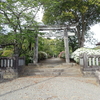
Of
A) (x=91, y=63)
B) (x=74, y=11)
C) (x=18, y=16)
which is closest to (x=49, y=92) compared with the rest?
(x=91, y=63)

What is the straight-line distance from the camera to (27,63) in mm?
9305

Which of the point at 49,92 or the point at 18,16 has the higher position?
the point at 18,16

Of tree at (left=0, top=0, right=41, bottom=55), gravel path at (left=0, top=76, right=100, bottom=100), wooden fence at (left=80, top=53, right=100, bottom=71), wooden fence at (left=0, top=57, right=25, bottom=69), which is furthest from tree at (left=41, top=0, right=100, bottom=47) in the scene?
gravel path at (left=0, top=76, right=100, bottom=100)

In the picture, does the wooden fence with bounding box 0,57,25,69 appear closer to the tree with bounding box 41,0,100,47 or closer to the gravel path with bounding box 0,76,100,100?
the gravel path with bounding box 0,76,100,100

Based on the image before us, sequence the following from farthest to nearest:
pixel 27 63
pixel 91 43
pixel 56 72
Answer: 1. pixel 91 43
2. pixel 27 63
3. pixel 56 72

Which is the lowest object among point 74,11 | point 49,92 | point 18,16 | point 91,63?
point 49,92

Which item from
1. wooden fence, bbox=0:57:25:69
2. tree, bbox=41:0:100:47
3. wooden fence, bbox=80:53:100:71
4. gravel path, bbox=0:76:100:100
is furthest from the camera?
tree, bbox=41:0:100:47

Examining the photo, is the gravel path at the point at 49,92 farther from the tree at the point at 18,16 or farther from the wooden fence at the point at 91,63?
the tree at the point at 18,16

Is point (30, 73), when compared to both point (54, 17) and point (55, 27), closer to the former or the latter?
point (55, 27)

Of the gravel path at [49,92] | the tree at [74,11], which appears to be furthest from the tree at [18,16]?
the gravel path at [49,92]

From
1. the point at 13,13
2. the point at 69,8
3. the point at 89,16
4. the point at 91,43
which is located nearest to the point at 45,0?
the point at 13,13

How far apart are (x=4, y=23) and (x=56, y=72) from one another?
5.20 metres

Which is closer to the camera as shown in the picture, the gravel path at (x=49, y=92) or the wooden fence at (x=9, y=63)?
the gravel path at (x=49, y=92)

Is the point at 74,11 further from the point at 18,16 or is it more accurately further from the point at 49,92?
the point at 49,92
